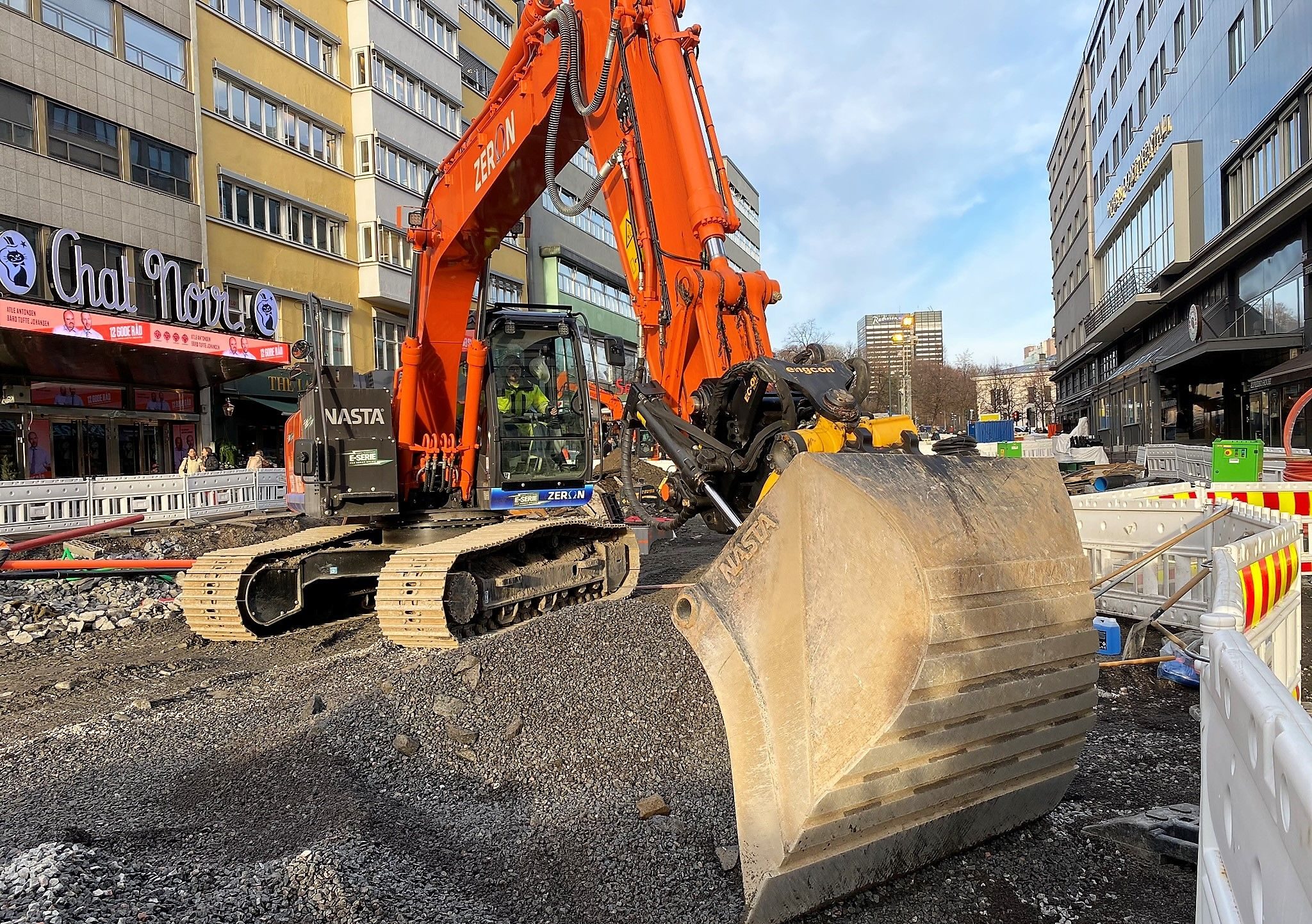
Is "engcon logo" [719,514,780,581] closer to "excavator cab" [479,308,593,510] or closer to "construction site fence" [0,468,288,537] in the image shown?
"excavator cab" [479,308,593,510]

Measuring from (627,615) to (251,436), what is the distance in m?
20.6

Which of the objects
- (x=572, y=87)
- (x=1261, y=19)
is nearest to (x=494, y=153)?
(x=572, y=87)

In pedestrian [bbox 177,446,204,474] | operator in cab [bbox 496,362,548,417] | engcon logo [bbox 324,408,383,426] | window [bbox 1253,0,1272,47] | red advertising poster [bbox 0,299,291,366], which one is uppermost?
window [bbox 1253,0,1272,47]

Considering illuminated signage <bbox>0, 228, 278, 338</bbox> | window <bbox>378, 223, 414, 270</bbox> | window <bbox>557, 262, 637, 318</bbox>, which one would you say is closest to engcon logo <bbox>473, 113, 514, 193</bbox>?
illuminated signage <bbox>0, 228, 278, 338</bbox>

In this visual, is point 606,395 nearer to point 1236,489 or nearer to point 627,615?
point 627,615

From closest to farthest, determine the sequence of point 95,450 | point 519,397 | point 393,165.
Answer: point 519,397
point 95,450
point 393,165

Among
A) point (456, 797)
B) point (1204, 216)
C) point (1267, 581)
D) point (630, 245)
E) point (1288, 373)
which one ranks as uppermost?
point (1204, 216)

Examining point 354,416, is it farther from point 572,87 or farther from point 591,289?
point 591,289

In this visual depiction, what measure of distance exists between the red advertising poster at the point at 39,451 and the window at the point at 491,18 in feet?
73.1

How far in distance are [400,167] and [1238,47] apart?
25798 mm

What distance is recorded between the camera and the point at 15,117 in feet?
57.2

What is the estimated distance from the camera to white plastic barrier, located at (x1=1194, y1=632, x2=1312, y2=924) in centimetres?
127

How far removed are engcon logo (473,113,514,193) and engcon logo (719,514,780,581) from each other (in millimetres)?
4862

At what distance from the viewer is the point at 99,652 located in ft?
24.0
